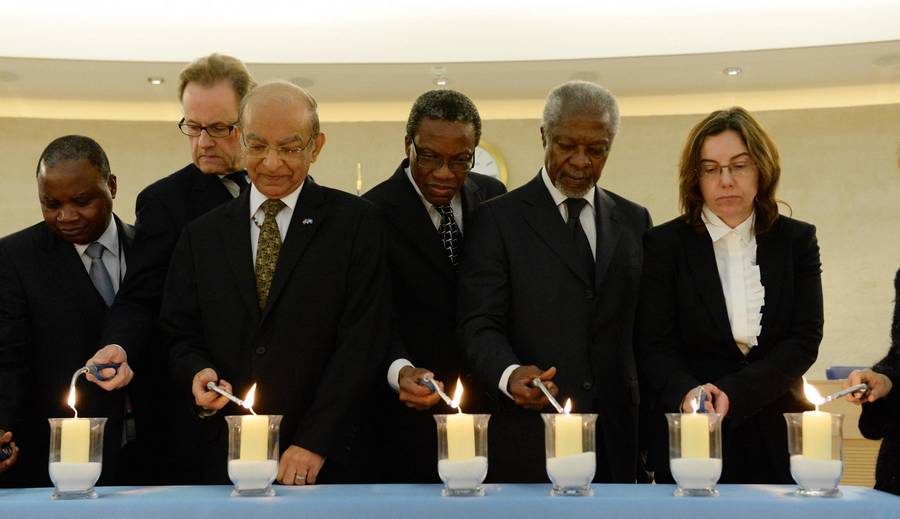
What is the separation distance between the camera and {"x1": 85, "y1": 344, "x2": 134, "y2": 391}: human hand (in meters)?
2.94

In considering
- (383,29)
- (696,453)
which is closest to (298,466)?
(696,453)

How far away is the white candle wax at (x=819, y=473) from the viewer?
2.38m

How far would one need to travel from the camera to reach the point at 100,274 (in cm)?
351

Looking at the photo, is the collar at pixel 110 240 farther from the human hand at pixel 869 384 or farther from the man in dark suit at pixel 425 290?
the human hand at pixel 869 384

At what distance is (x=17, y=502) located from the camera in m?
2.32

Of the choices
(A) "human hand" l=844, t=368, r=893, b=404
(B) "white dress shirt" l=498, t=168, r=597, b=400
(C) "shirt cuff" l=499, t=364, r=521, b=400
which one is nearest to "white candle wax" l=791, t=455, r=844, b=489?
(A) "human hand" l=844, t=368, r=893, b=404

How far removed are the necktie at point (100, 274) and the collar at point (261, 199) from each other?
0.66m

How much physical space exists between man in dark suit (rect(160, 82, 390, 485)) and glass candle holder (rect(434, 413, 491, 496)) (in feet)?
1.73

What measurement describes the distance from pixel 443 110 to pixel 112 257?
1.19 m

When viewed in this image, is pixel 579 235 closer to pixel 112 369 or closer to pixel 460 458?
→ pixel 460 458

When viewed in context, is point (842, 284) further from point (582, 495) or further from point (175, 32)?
point (582, 495)

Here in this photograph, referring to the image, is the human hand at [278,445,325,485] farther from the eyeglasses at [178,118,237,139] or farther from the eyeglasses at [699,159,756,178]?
the eyeglasses at [699,159,756,178]

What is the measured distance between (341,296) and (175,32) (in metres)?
5.37

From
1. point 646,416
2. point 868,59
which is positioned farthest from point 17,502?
point 868,59
